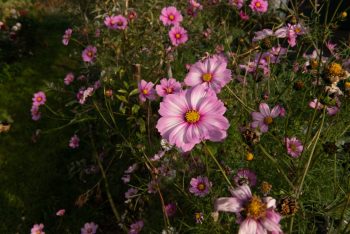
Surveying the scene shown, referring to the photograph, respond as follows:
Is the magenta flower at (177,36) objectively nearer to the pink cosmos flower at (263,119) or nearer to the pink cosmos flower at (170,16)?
the pink cosmos flower at (170,16)

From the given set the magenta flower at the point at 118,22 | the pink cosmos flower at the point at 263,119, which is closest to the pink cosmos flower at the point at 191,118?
the pink cosmos flower at the point at 263,119

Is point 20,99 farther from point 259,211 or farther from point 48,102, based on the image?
→ point 259,211

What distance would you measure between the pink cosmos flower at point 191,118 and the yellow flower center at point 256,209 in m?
0.24

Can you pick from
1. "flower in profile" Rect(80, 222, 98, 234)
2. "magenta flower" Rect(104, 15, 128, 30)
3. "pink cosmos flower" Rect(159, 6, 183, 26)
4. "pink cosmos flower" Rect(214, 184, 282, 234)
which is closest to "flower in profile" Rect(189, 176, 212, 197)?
"pink cosmos flower" Rect(214, 184, 282, 234)

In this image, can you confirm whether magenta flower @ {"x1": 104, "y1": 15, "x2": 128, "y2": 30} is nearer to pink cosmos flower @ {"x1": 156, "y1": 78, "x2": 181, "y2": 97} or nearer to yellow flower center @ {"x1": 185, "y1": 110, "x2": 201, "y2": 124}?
pink cosmos flower @ {"x1": 156, "y1": 78, "x2": 181, "y2": 97}

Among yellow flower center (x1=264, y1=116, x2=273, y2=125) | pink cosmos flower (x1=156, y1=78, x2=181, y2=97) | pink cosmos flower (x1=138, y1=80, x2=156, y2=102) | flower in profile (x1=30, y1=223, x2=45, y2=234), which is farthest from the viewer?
flower in profile (x1=30, y1=223, x2=45, y2=234)

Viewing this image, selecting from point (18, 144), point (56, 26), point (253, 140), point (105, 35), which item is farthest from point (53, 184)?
point (56, 26)

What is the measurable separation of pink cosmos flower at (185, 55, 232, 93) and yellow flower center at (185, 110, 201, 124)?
0.64ft

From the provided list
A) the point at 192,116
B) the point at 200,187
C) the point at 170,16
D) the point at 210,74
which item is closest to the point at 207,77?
the point at 210,74

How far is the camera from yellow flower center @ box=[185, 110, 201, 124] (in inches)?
49.0

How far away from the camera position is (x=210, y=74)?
4.82ft

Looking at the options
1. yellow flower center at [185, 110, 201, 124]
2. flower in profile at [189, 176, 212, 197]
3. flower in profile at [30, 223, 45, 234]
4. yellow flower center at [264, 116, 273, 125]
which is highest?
yellow flower center at [185, 110, 201, 124]

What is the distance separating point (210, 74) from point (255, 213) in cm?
63

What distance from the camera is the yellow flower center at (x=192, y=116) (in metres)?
1.25
